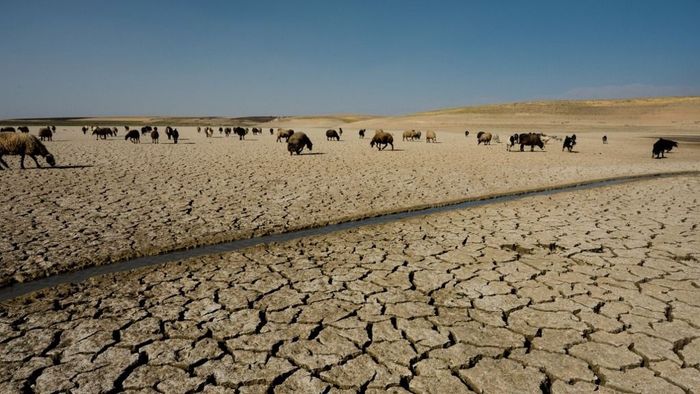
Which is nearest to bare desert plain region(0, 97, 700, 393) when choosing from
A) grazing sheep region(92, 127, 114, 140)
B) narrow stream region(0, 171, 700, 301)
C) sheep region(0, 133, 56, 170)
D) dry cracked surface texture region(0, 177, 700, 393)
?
dry cracked surface texture region(0, 177, 700, 393)

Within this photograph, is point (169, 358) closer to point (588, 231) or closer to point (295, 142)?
point (588, 231)

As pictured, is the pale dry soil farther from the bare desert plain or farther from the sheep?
the sheep

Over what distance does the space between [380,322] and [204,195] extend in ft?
25.3

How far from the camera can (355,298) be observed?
181 inches

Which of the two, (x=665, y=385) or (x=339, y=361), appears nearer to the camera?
(x=665, y=385)

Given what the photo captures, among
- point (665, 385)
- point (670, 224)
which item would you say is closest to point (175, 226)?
point (665, 385)

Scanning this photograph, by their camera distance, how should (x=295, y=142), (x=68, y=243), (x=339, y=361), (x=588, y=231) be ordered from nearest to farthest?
(x=339, y=361) → (x=68, y=243) → (x=588, y=231) → (x=295, y=142)

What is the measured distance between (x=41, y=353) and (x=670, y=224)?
9.76m

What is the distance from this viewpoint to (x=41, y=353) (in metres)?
3.48

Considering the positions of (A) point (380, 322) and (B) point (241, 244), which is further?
(B) point (241, 244)

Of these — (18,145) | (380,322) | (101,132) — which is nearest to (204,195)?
(380,322)

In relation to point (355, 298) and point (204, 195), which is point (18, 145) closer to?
point (204, 195)

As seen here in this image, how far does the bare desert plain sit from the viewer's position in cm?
323

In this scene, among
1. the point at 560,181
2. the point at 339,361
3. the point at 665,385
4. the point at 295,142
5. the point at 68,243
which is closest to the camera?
the point at 665,385
